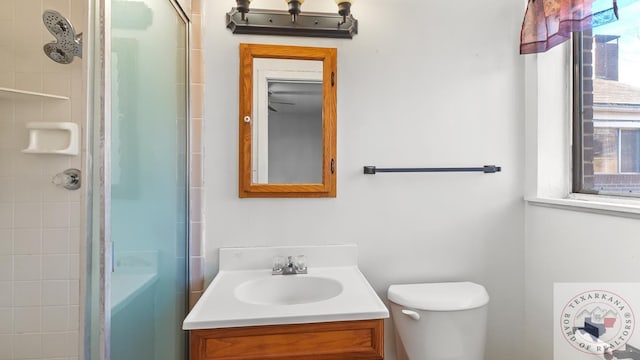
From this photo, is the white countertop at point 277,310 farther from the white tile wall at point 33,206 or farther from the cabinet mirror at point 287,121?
the white tile wall at point 33,206

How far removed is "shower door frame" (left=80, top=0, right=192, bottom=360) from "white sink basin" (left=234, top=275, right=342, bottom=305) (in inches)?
22.0

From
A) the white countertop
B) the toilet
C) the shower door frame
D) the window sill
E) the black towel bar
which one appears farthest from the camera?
the black towel bar

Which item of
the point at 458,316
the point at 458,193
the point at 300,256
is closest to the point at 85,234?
the point at 300,256

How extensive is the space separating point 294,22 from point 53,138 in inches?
44.3

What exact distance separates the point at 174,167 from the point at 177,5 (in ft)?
2.12

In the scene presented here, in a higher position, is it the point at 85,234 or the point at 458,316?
the point at 85,234

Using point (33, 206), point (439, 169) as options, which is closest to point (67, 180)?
point (33, 206)

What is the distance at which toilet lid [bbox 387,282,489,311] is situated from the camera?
1.23 metres

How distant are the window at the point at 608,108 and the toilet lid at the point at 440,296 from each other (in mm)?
717

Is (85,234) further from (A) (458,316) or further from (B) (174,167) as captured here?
(A) (458,316)

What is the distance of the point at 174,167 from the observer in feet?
4.12

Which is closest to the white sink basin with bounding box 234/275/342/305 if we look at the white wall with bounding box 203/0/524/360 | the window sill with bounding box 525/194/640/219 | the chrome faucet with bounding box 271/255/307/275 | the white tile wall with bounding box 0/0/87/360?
the chrome faucet with bounding box 271/255/307/275

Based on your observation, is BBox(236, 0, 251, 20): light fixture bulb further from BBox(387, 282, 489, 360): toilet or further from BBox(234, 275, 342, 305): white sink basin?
BBox(387, 282, 489, 360): toilet

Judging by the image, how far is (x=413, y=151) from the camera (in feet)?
4.87
